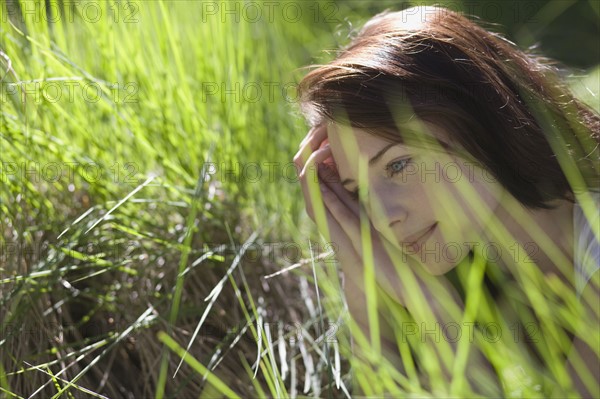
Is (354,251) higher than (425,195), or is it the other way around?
(425,195)

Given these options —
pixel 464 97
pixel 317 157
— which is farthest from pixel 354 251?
pixel 464 97

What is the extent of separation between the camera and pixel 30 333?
1438 millimetres

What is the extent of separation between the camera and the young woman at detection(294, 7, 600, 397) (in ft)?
4.30

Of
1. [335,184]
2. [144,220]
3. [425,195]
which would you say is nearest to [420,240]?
[425,195]

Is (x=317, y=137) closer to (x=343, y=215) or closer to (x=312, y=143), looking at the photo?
(x=312, y=143)

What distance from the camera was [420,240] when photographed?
53.1 inches

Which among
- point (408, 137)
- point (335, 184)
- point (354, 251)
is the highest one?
point (408, 137)

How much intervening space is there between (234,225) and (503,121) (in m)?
0.61

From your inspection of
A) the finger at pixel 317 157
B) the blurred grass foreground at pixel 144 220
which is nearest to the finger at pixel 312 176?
the finger at pixel 317 157

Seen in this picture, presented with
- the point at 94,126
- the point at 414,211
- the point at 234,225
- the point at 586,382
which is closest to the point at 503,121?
the point at 414,211

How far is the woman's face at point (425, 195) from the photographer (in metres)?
1.32

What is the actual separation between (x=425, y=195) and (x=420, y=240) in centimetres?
8

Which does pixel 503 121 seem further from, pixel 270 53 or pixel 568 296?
pixel 270 53

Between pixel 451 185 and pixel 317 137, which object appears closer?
pixel 451 185
